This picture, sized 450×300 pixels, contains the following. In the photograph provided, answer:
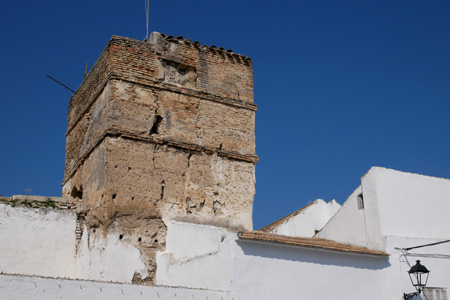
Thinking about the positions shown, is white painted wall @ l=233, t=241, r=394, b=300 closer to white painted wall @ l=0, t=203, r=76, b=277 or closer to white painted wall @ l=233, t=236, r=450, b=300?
white painted wall @ l=233, t=236, r=450, b=300

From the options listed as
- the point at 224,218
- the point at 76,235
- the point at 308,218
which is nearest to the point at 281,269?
the point at 224,218

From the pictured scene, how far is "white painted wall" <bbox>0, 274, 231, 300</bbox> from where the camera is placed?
8.62m

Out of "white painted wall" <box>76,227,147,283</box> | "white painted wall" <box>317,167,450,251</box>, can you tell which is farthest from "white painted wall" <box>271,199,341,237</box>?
"white painted wall" <box>76,227,147,283</box>

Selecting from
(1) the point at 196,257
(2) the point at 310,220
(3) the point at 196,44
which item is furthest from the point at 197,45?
(2) the point at 310,220

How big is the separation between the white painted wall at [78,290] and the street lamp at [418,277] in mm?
4156

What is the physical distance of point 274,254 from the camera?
36.9ft

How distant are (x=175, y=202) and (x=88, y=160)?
2.06 metres

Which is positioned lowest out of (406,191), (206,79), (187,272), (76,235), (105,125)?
(187,272)

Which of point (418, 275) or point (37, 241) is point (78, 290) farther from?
point (418, 275)

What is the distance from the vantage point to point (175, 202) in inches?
452

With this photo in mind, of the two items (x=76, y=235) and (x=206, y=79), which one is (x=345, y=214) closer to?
(x=206, y=79)

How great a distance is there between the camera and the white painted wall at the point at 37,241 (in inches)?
450

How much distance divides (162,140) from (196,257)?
2.33 meters

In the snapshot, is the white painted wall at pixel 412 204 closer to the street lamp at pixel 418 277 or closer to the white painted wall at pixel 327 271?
the white painted wall at pixel 327 271
